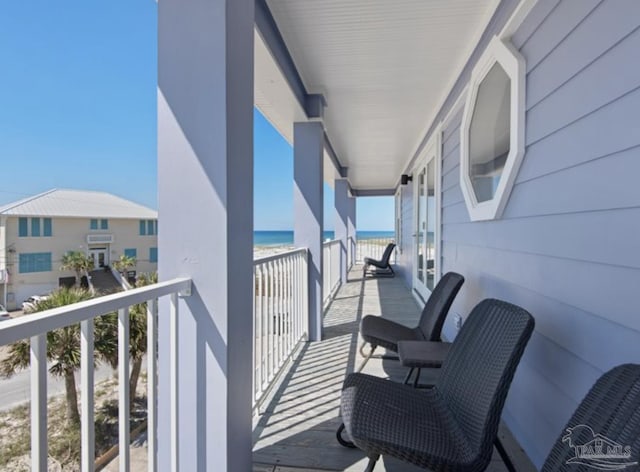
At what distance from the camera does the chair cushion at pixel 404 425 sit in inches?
51.1

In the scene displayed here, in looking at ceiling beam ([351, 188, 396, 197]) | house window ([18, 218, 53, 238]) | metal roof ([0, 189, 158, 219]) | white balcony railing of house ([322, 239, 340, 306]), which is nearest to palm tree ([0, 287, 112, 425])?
white balcony railing of house ([322, 239, 340, 306])

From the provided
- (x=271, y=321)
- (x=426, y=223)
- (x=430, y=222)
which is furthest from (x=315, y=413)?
(x=426, y=223)

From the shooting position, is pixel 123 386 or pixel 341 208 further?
pixel 341 208

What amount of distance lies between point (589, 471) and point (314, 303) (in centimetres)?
302

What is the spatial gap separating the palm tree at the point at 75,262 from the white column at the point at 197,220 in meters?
10.5

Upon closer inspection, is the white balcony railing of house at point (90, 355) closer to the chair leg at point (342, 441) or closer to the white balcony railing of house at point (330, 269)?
the chair leg at point (342, 441)

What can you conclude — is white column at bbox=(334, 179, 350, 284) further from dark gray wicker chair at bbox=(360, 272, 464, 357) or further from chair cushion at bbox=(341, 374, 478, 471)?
chair cushion at bbox=(341, 374, 478, 471)

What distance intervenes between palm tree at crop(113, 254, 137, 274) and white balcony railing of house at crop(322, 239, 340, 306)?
673 centimetres

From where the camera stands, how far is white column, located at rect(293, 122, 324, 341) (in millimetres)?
3824

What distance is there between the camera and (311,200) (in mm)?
3840

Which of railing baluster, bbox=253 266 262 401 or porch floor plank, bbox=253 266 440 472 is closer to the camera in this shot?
porch floor plank, bbox=253 266 440 472

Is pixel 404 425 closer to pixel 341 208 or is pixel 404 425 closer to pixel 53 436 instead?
pixel 53 436

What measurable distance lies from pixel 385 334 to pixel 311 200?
1.73m

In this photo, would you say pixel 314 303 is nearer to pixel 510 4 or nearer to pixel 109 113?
pixel 510 4
